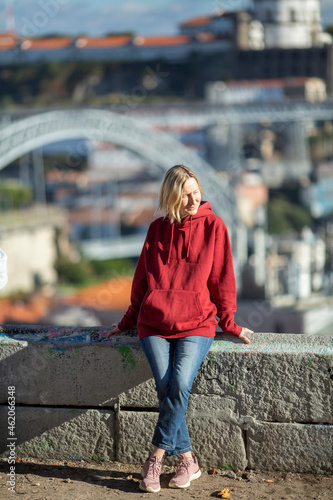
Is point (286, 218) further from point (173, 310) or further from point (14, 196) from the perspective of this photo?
point (173, 310)

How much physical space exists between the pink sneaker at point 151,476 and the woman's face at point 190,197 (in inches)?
28.0

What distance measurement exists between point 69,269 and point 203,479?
27707 mm

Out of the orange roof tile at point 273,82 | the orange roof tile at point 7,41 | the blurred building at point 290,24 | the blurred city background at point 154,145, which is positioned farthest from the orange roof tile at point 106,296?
the blurred building at point 290,24

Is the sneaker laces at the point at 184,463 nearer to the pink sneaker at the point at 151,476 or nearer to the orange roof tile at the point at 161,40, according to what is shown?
the pink sneaker at the point at 151,476

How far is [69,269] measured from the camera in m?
29.4

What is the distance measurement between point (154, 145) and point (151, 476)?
28985mm

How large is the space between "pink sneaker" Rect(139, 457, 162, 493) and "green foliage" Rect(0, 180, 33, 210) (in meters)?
30.6

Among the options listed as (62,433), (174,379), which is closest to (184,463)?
(174,379)

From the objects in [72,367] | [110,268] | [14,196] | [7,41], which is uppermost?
[7,41]

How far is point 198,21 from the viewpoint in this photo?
51562 millimetres

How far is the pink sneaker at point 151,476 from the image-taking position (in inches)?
76.3

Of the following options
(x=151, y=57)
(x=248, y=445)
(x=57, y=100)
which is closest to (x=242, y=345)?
(x=248, y=445)

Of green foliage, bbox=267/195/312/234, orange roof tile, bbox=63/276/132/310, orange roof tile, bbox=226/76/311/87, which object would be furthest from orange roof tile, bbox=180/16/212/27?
orange roof tile, bbox=63/276/132/310

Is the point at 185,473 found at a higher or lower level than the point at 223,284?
lower
